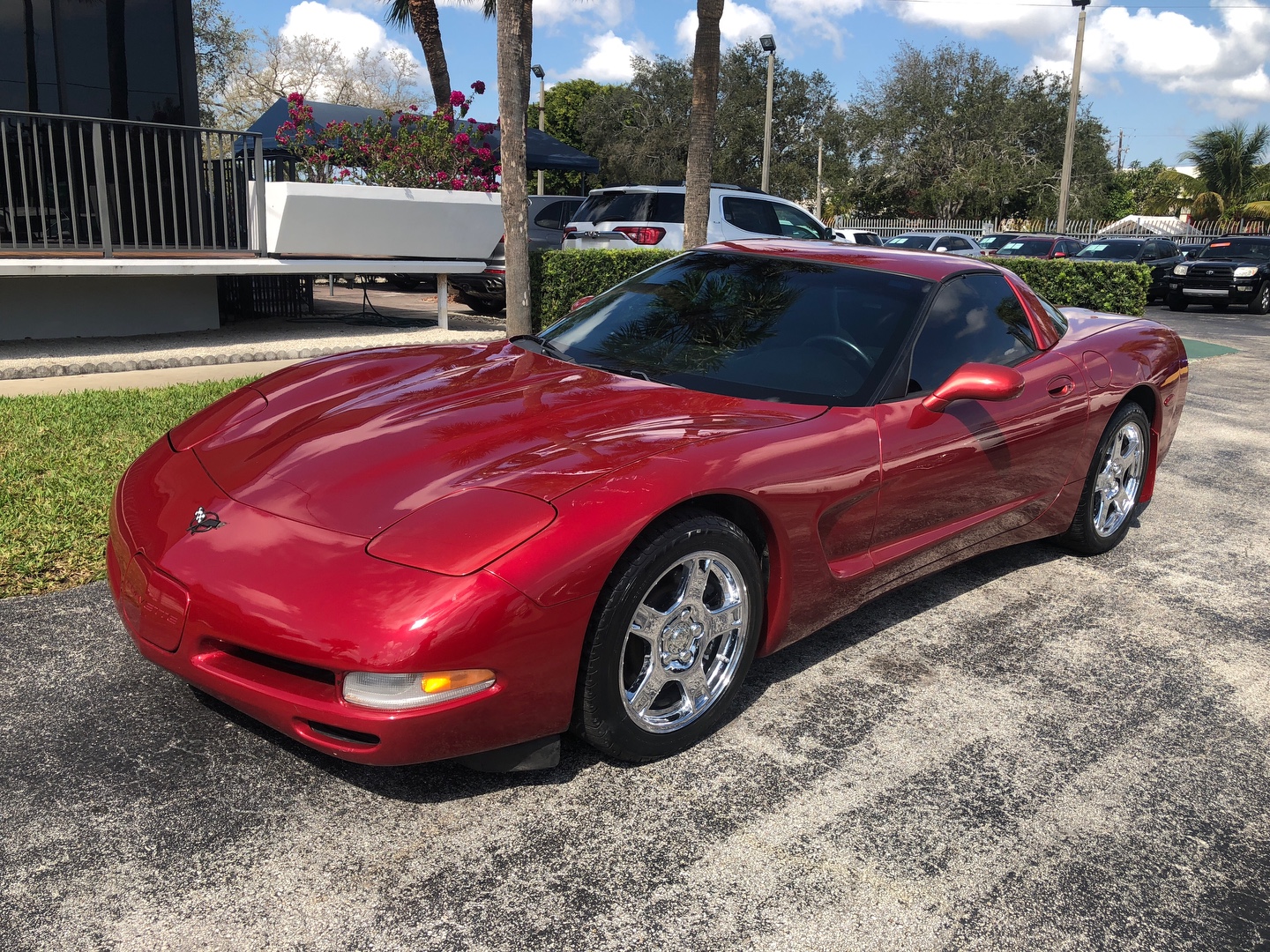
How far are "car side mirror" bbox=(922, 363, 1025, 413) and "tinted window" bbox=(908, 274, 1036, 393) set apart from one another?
0.09 m

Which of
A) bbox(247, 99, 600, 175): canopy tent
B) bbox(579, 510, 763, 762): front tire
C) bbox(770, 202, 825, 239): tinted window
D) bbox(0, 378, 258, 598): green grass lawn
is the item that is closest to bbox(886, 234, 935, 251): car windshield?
bbox(247, 99, 600, 175): canopy tent

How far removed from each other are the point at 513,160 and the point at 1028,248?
15.9 metres

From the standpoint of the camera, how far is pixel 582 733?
277 centimetres

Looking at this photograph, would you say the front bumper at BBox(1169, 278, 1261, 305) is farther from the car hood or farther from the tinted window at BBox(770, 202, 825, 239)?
the car hood

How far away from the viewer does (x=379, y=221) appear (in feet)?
34.8

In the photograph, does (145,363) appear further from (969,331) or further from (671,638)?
(671,638)

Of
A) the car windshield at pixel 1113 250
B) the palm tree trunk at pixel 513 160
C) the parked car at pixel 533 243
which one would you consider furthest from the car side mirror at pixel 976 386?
the car windshield at pixel 1113 250

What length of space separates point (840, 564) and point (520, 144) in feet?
26.2

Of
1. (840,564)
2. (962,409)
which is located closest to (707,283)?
(962,409)

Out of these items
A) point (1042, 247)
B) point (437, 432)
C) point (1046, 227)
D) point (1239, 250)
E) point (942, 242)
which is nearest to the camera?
point (437, 432)

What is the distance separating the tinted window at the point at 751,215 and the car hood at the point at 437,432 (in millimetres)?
10017

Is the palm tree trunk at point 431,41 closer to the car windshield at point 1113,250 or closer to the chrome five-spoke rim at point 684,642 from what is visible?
the car windshield at point 1113,250

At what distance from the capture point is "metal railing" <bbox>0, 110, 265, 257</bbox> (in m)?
8.85

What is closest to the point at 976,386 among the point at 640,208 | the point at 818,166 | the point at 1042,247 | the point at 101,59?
the point at 101,59
